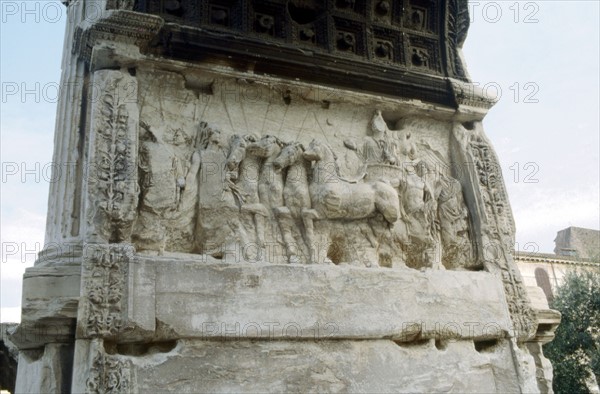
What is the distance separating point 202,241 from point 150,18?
170 cm

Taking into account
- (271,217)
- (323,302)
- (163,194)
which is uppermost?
(163,194)

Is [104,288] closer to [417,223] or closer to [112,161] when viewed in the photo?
[112,161]

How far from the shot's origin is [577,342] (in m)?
14.4

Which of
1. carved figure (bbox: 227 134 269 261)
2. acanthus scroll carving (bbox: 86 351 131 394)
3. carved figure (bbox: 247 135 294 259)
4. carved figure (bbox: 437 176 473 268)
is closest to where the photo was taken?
acanthus scroll carving (bbox: 86 351 131 394)

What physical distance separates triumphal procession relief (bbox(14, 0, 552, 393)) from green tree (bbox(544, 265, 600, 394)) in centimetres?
1098

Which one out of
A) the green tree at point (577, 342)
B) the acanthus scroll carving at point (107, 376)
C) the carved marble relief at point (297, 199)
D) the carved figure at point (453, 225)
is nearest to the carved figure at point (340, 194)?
the carved marble relief at point (297, 199)

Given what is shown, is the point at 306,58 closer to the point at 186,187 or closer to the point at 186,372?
the point at 186,187

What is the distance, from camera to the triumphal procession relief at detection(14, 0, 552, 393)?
3531mm

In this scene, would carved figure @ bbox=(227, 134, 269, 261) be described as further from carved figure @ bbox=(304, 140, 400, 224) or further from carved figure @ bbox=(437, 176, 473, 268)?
carved figure @ bbox=(437, 176, 473, 268)

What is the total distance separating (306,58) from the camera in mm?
4809

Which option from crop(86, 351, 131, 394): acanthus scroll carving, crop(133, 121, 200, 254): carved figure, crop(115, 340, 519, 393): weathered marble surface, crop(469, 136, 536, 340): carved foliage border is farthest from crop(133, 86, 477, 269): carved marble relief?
crop(86, 351, 131, 394): acanthus scroll carving

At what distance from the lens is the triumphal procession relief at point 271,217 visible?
3531 mm

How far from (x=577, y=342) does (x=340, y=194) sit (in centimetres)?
1269

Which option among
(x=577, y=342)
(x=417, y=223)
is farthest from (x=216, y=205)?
(x=577, y=342)
